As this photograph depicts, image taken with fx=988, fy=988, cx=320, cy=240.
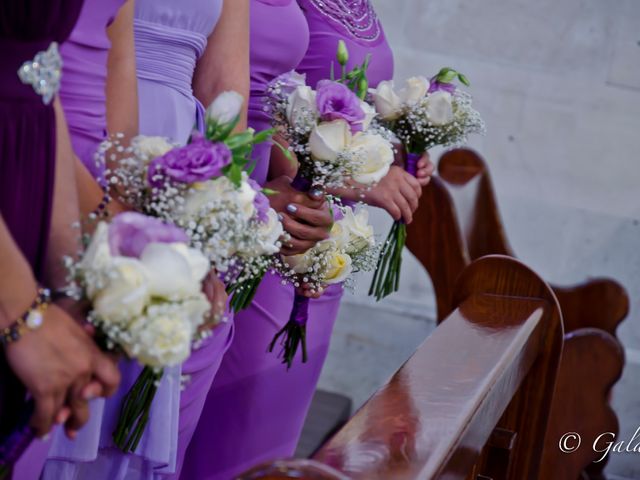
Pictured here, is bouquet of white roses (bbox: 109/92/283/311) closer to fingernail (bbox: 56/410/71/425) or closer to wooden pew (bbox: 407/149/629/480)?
fingernail (bbox: 56/410/71/425)

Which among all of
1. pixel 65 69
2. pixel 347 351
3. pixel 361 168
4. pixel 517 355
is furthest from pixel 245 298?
pixel 347 351

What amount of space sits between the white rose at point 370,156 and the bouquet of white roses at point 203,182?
2.00ft

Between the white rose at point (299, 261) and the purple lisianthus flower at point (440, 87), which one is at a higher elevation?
the purple lisianthus flower at point (440, 87)

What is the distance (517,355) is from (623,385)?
3026 mm

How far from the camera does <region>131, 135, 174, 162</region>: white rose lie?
1.61 m

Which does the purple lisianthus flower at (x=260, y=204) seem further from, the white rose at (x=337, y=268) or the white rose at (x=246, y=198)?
the white rose at (x=337, y=268)

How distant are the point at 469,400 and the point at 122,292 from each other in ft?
2.23

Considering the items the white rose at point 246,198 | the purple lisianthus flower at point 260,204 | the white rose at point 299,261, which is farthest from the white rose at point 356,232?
the white rose at point 246,198

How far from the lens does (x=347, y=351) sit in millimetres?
5277

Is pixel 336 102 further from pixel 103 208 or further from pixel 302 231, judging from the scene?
pixel 103 208

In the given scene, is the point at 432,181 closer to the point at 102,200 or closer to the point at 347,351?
the point at 347,351

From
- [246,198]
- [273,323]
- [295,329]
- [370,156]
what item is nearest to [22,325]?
[246,198]

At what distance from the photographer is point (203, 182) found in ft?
5.13

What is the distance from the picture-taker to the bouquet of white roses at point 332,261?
2404 mm
